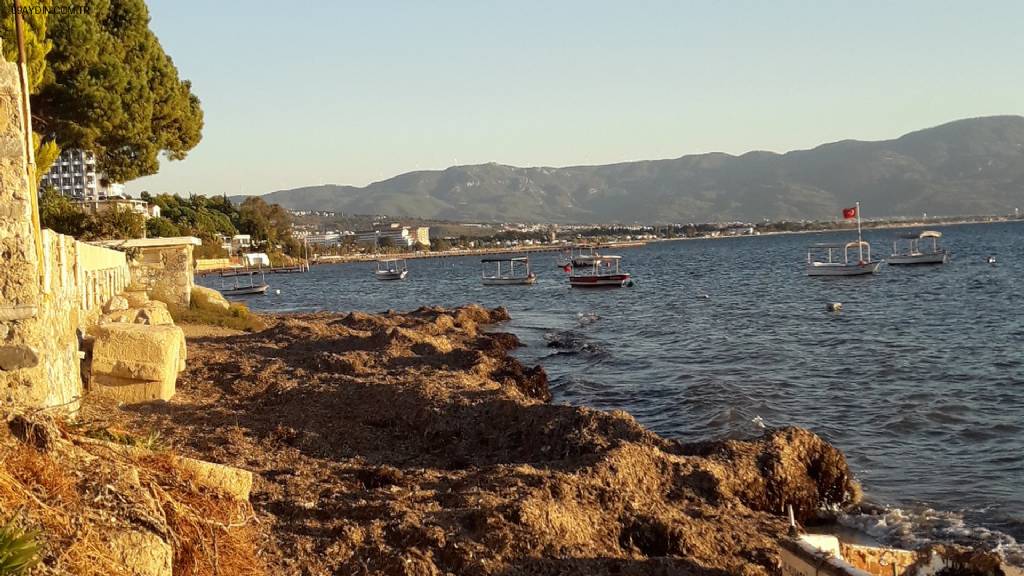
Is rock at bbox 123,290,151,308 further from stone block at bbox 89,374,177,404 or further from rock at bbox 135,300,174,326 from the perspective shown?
stone block at bbox 89,374,177,404

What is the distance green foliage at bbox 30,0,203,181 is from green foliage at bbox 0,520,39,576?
17068 mm

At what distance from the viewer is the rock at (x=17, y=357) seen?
7.11 metres

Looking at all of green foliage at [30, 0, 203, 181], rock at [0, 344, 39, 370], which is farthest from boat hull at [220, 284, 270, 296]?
rock at [0, 344, 39, 370]

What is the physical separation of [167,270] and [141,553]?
77.1 feet

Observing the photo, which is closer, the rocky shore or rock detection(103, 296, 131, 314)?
the rocky shore

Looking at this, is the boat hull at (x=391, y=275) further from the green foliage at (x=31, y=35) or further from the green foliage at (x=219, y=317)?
the green foliage at (x=31, y=35)

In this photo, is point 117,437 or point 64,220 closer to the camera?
point 117,437

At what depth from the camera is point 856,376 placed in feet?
68.4

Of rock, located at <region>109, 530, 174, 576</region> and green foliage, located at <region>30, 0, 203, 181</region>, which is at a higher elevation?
green foliage, located at <region>30, 0, 203, 181</region>

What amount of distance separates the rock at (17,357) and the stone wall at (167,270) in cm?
1970

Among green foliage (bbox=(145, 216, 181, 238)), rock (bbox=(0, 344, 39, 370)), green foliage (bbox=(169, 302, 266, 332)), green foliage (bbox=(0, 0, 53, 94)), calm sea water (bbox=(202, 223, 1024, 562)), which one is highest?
green foliage (bbox=(0, 0, 53, 94))

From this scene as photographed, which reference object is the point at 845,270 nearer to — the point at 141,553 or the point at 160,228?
the point at 160,228

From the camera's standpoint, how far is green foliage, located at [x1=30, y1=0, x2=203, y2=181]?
21.0 metres

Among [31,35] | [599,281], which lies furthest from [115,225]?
[599,281]
